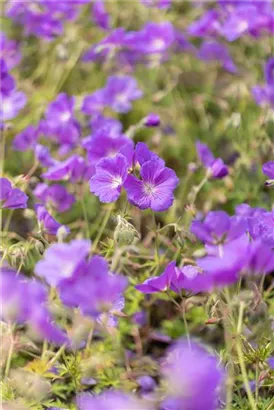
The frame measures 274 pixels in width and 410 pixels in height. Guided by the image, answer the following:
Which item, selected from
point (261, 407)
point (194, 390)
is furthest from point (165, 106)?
point (194, 390)

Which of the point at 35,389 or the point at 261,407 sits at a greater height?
the point at 35,389

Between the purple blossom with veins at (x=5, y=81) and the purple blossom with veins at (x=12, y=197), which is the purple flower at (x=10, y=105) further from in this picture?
the purple blossom with veins at (x=12, y=197)

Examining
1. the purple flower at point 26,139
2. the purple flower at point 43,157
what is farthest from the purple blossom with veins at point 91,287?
the purple flower at point 26,139

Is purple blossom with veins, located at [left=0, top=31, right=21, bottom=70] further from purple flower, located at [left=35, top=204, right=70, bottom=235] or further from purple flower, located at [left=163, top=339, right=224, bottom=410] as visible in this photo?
purple flower, located at [left=163, top=339, right=224, bottom=410]

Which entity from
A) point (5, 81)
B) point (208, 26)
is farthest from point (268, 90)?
point (5, 81)

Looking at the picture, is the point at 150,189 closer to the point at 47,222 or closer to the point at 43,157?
the point at 47,222

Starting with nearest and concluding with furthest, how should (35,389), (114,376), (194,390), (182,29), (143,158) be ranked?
(194,390), (35,389), (143,158), (114,376), (182,29)

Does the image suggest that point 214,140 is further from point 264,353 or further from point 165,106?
point 264,353
